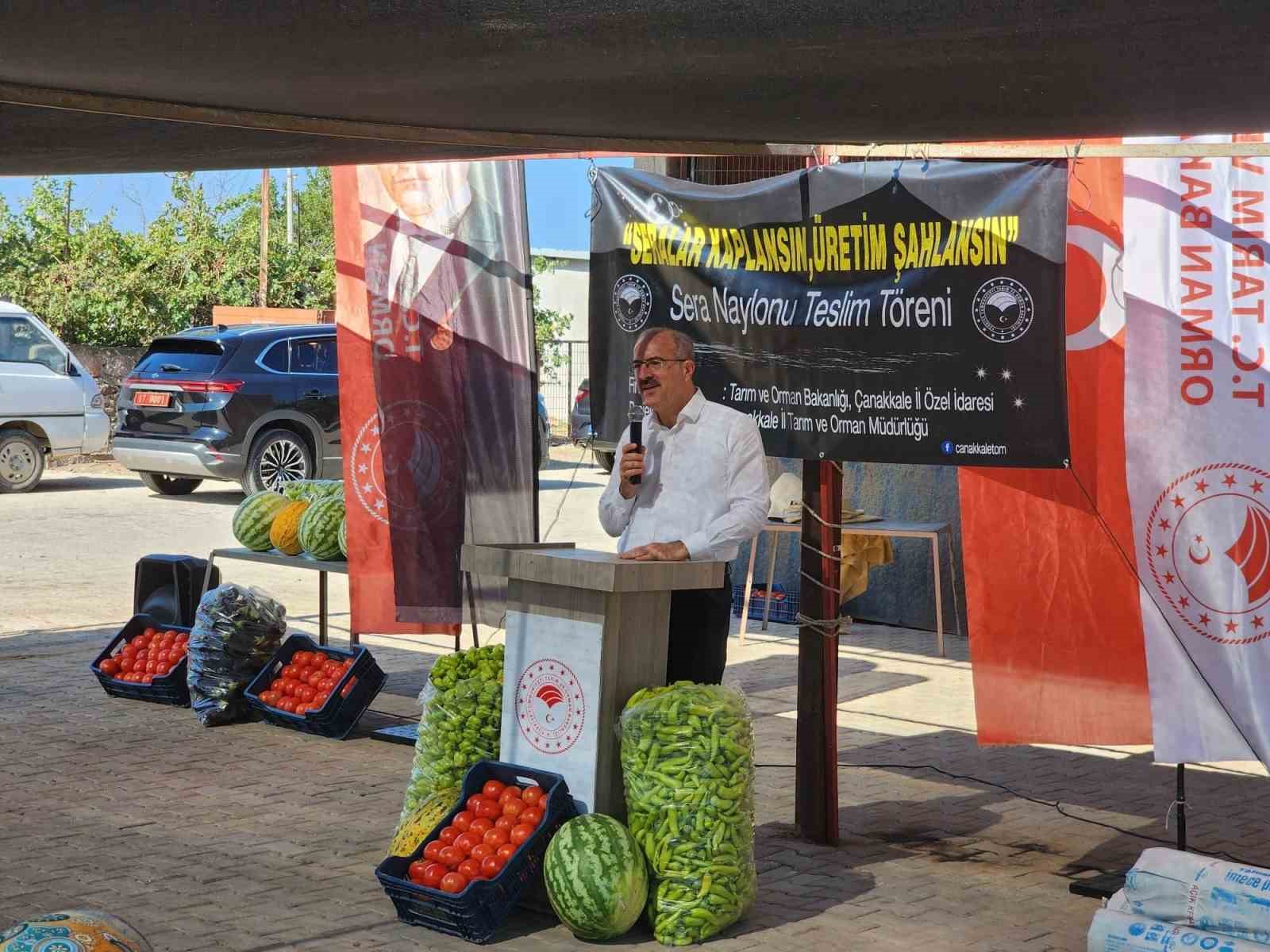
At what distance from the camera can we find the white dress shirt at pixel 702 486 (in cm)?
545

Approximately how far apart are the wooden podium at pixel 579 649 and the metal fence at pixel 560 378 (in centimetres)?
2378

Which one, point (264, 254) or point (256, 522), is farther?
point (264, 254)

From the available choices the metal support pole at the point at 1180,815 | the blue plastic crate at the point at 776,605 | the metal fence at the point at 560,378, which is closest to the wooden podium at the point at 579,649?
the metal support pole at the point at 1180,815

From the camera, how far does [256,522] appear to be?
28.5 ft

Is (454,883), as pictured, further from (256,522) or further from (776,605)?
(776,605)

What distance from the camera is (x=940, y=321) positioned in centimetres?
575

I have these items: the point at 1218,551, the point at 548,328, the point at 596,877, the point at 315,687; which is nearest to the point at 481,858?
the point at 596,877

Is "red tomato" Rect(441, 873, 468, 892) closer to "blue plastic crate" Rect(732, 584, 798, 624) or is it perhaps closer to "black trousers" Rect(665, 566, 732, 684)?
"black trousers" Rect(665, 566, 732, 684)

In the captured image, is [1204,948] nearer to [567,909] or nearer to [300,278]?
[567,909]

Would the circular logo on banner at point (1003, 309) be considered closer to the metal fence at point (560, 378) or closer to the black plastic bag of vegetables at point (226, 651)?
the black plastic bag of vegetables at point (226, 651)

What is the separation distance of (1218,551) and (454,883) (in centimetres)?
278

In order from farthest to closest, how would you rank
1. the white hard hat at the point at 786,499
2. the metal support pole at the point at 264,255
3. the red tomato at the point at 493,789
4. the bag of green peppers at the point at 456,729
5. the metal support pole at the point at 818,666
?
1. the metal support pole at the point at 264,255
2. the white hard hat at the point at 786,499
3. the metal support pole at the point at 818,666
4. the bag of green peppers at the point at 456,729
5. the red tomato at the point at 493,789

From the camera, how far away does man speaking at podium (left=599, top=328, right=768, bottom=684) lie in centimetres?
549

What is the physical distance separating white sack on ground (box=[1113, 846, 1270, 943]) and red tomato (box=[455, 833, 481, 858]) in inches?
78.7
